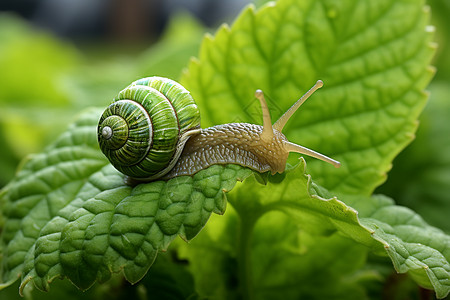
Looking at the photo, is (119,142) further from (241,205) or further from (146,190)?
(241,205)

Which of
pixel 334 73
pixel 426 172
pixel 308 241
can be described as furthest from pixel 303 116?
pixel 426 172

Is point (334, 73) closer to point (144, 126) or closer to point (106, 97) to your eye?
point (144, 126)

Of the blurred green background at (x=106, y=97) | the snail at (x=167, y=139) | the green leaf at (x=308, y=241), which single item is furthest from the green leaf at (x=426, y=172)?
the snail at (x=167, y=139)

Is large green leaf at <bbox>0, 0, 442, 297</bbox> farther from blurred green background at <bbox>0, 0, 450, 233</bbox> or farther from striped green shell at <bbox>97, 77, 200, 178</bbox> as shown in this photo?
blurred green background at <bbox>0, 0, 450, 233</bbox>

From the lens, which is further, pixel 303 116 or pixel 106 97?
pixel 106 97

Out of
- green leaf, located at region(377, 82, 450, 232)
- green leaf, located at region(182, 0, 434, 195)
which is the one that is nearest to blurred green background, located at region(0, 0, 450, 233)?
green leaf, located at region(377, 82, 450, 232)

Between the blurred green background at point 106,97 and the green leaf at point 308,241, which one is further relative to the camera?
the blurred green background at point 106,97

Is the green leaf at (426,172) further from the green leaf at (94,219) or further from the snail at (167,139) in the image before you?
the green leaf at (94,219)
